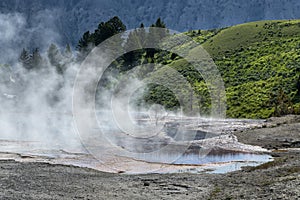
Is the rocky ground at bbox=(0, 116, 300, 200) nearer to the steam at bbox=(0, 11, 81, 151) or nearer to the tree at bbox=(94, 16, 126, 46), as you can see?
the steam at bbox=(0, 11, 81, 151)

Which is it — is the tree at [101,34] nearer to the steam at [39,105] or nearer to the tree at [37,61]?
the steam at [39,105]

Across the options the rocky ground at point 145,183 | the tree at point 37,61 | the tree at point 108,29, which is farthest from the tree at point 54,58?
the rocky ground at point 145,183

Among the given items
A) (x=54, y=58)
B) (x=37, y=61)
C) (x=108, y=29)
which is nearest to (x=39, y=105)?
(x=54, y=58)

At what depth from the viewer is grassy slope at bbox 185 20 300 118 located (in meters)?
82.9

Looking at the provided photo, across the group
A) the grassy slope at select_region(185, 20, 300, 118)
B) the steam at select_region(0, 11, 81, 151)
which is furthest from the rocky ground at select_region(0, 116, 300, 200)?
the grassy slope at select_region(185, 20, 300, 118)

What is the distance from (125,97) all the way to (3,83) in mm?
57237

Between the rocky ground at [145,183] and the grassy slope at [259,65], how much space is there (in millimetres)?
46808

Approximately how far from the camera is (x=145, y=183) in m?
26.8

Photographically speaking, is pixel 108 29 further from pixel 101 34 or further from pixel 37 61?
pixel 37 61

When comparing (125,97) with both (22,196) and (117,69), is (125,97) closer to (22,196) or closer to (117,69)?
(117,69)

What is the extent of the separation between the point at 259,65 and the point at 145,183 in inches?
3351

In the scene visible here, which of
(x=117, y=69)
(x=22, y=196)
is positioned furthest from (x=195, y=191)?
(x=117, y=69)

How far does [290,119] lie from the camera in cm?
6094

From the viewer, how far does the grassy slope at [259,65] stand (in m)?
82.9
